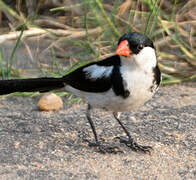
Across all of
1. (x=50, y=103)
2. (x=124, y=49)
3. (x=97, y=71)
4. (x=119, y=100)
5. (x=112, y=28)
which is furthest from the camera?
(x=112, y=28)

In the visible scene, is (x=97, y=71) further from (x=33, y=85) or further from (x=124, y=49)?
(x=33, y=85)

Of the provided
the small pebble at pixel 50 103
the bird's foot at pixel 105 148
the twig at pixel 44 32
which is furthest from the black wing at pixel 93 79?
the twig at pixel 44 32

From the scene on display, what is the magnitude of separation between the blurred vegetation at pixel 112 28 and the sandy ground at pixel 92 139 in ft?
1.05

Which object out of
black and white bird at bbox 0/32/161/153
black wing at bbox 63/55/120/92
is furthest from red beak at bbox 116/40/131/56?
black wing at bbox 63/55/120/92

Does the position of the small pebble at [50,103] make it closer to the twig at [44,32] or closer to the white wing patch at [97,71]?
the white wing patch at [97,71]

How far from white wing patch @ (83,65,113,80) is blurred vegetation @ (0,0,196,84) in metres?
0.78

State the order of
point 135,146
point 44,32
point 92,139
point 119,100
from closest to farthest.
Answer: point 119,100 < point 135,146 < point 92,139 < point 44,32

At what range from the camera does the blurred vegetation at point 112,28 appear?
4.08m

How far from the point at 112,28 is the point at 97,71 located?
4.09 ft

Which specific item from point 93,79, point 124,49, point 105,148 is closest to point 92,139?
point 105,148

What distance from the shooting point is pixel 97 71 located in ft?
9.70

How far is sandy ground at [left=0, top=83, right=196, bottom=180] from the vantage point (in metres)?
2.70

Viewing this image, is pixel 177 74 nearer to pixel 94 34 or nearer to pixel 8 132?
pixel 94 34

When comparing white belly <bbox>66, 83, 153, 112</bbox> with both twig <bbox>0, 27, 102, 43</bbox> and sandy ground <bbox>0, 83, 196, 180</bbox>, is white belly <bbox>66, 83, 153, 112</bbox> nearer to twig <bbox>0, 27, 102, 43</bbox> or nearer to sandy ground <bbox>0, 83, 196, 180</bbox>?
sandy ground <bbox>0, 83, 196, 180</bbox>
